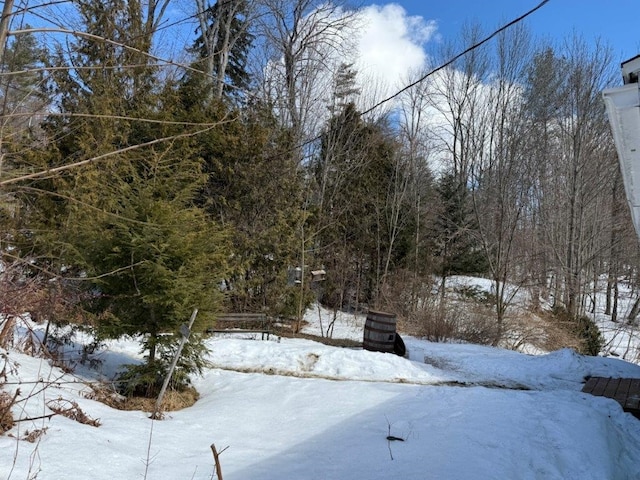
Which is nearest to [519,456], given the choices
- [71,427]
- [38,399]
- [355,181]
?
[71,427]

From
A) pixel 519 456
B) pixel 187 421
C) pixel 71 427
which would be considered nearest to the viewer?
pixel 71 427

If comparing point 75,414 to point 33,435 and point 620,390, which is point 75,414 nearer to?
point 33,435

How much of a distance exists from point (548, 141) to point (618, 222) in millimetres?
5100

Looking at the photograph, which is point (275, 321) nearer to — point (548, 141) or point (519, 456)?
point (519, 456)

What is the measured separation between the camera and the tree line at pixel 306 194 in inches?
239

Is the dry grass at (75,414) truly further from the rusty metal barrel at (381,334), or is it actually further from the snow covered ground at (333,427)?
the rusty metal barrel at (381,334)

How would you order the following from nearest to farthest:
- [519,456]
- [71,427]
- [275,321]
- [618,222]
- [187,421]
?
[71,427] < [519,456] < [187,421] < [275,321] < [618,222]

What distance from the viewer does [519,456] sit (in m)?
4.29

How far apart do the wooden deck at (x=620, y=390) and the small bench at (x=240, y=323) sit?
6.12 metres

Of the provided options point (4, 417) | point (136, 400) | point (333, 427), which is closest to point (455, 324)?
point (333, 427)

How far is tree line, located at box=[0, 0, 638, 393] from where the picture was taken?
6.07m

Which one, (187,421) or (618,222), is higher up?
(618,222)

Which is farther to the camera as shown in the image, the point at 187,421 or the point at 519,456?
the point at 187,421

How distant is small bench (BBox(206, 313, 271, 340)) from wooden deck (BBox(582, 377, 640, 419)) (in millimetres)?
6121
